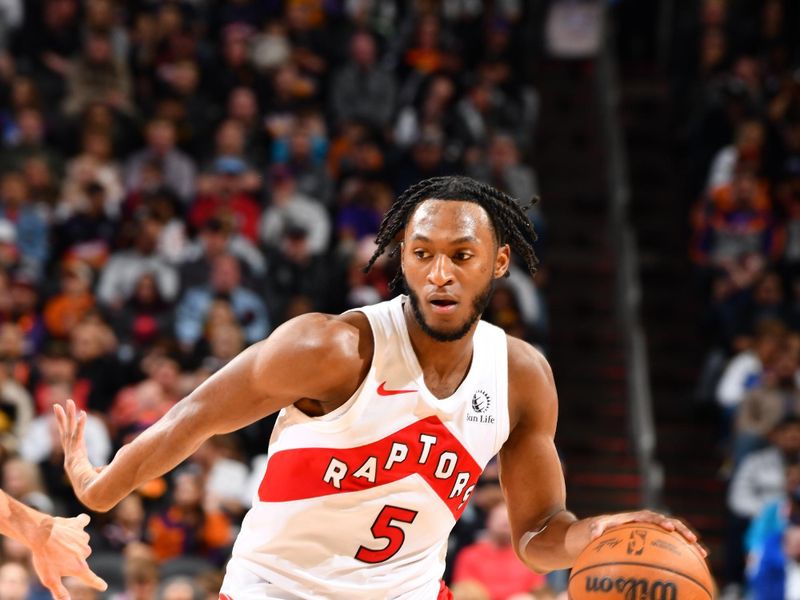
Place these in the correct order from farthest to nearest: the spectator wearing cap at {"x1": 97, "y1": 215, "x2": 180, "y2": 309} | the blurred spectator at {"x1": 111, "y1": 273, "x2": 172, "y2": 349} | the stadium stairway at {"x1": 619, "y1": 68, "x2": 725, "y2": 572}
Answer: the stadium stairway at {"x1": 619, "y1": 68, "x2": 725, "y2": 572} < the spectator wearing cap at {"x1": 97, "y1": 215, "x2": 180, "y2": 309} < the blurred spectator at {"x1": 111, "y1": 273, "x2": 172, "y2": 349}

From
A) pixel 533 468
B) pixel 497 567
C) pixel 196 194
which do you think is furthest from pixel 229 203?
pixel 533 468

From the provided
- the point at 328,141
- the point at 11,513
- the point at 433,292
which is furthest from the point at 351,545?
the point at 328,141

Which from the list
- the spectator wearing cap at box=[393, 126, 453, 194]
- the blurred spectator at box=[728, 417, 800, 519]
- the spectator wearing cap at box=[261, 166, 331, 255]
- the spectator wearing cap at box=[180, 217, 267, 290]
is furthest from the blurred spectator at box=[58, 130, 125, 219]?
the blurred spectator at box=[728, 417, 800, 519]

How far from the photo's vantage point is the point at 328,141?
11734 millimetres

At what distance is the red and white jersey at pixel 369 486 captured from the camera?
12.8 ft

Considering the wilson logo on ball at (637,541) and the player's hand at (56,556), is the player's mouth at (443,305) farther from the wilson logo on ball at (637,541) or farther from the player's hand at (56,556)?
the player's hand at (56,556)

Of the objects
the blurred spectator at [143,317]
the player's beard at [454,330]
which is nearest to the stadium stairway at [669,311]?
the blurred spectator at [143,317]

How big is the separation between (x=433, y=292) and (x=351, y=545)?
81cm

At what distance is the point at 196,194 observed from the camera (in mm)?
10930

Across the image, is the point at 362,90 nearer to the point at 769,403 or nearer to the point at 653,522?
the point at 769,403

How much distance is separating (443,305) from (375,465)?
1.70 feet

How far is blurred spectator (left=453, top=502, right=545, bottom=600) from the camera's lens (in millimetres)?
8070

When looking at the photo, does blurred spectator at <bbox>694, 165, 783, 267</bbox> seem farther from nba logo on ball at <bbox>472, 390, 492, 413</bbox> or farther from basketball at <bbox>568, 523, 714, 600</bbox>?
basketball at <bbox>568, 523, 714, 600</bbox>

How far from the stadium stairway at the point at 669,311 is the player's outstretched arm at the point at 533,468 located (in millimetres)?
6082
